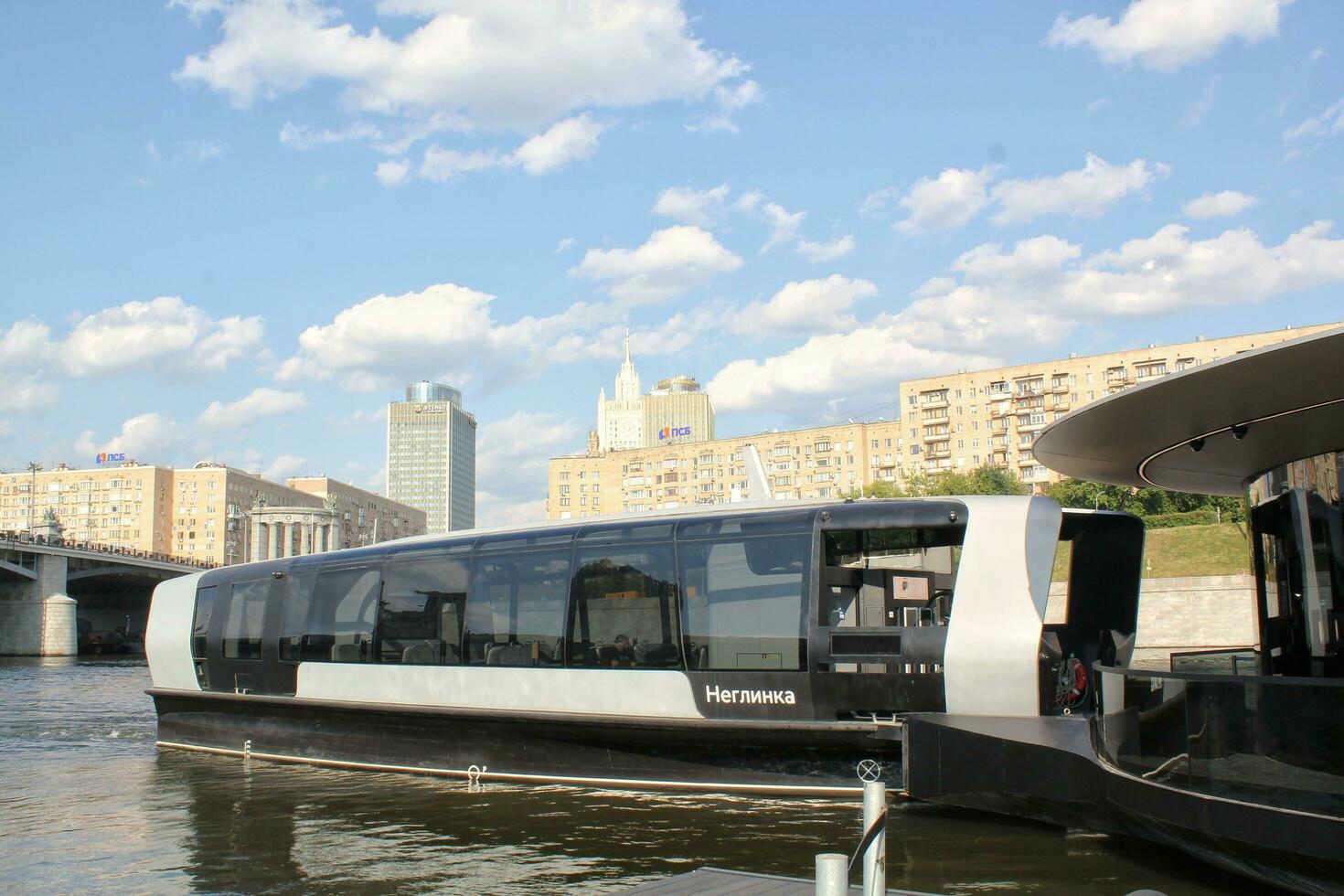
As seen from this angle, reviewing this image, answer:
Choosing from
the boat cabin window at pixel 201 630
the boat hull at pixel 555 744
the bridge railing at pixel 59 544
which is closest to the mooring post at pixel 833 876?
the boat hull at pixel 555 744

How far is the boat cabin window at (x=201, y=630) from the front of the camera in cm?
1842

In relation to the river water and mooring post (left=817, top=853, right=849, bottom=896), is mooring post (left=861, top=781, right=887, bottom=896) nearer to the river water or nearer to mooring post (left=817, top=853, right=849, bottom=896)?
mooring post (left=817, top=853, right=849, bottom=896)

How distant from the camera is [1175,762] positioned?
312 inches

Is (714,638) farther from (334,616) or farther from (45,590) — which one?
(45,590)

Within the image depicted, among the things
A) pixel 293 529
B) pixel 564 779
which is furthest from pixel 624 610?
pixel 293 529

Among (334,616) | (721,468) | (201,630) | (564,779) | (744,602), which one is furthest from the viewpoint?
(721,468)

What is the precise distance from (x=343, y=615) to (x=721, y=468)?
130007mm

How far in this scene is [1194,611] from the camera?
49469mm

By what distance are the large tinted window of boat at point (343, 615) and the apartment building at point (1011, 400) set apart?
101953 millimetres

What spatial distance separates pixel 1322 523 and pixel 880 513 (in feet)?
12.9

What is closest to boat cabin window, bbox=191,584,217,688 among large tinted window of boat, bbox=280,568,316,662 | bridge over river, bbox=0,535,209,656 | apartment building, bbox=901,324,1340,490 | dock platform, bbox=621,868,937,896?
large tinted window of boat, bbox=280,568,316,662

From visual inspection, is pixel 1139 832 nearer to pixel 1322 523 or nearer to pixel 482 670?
pixel 1322 523

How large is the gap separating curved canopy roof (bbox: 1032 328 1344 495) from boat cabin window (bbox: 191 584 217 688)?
1224cm

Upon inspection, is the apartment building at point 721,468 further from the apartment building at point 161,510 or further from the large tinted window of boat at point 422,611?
the large tinted window of boat at point 422,611
